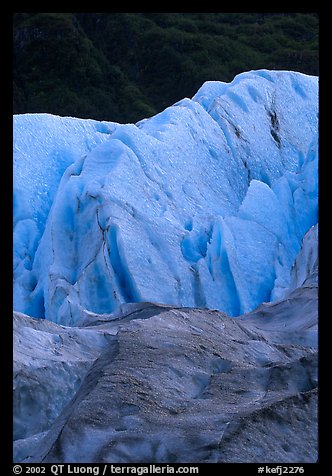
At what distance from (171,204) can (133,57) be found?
73.0 feet

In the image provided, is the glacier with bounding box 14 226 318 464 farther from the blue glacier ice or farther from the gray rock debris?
the blue glacier ice

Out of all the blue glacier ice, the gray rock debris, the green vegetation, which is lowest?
the gray rock debris

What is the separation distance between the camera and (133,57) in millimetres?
30266

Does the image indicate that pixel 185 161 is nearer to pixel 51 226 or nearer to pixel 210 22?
pixel 51 226

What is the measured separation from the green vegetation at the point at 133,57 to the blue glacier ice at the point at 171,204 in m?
16.9

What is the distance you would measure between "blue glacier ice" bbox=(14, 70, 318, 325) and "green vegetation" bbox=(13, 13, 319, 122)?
1689cm

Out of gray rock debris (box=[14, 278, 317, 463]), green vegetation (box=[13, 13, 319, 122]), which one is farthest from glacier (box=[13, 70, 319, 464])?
green vegetation (box=[13, 13, 319, 122])

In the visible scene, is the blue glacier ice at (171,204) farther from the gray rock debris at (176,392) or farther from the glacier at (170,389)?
the gray rock debris at (176,392)

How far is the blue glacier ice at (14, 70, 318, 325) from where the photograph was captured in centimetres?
829

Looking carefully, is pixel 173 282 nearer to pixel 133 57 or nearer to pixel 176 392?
pixel 176 392

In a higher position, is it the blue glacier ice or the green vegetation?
the green vegetation

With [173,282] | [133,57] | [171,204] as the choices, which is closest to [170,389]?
[173,282]

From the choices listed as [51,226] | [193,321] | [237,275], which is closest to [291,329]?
[193,321]
